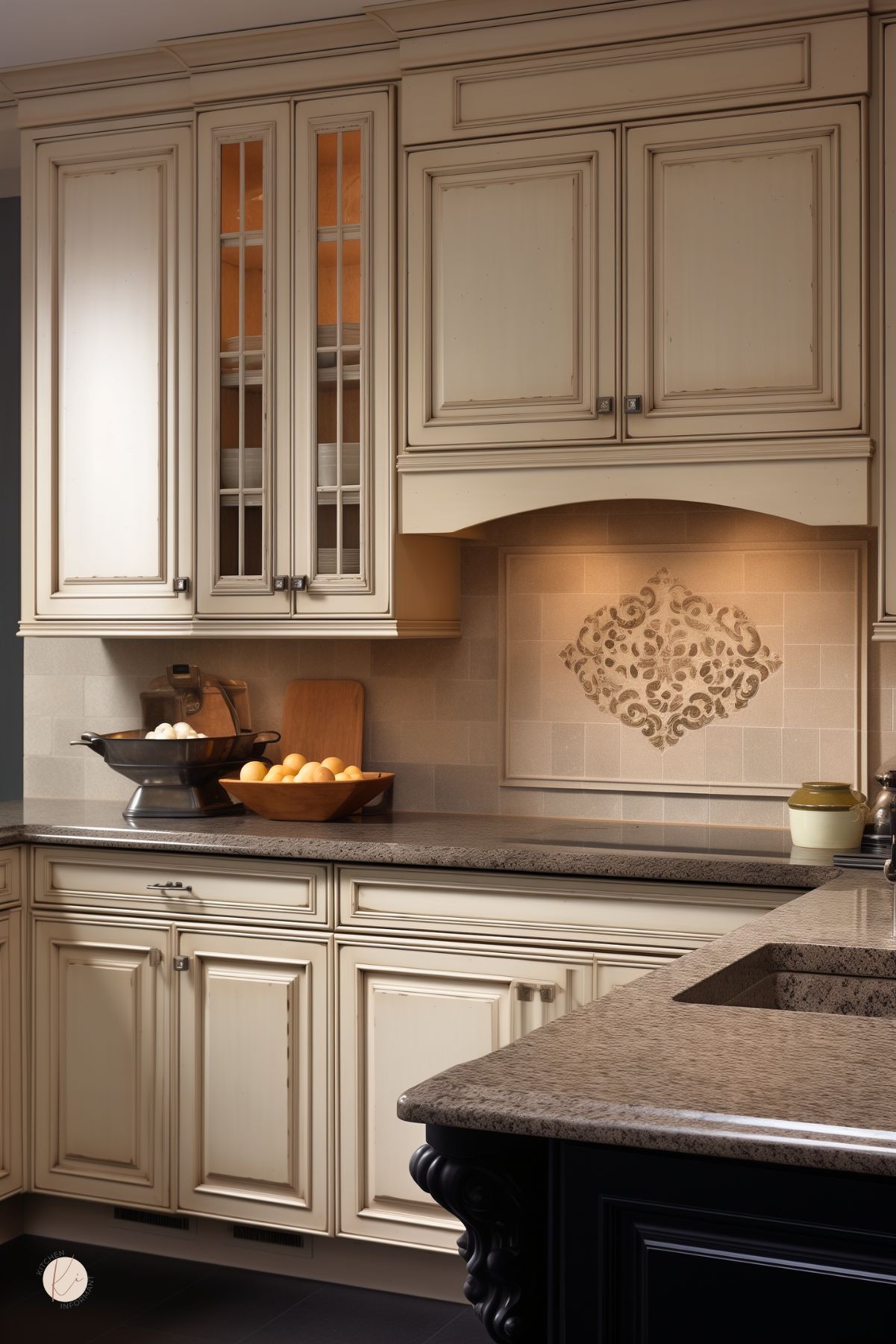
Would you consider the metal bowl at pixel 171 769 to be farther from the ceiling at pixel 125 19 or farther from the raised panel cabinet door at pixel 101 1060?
the ceiling at pixel 125 19

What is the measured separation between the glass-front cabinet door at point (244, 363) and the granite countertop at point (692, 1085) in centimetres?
200

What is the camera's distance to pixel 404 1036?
3090 millimetres

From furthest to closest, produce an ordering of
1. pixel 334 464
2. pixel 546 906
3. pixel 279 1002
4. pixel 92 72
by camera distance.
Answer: pixel 92 72
pixel 334 464
pixel 279 1002
pixel 546 906

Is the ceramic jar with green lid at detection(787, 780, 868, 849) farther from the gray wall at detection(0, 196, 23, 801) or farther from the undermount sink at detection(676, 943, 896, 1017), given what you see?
the gray wall at detection(0, 196, 23, 801)

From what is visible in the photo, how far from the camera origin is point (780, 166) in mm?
3000

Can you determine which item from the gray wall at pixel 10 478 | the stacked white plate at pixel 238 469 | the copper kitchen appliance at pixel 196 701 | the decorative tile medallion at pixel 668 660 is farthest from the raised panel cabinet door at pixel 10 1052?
the decorative tile medallion at pixel 668 660

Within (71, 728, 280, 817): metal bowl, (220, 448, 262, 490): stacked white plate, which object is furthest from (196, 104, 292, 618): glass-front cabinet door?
(71, 728, 280, 817): metal bowl

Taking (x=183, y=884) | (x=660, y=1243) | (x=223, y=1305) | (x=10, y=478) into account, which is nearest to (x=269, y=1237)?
(x=223, y=1305)

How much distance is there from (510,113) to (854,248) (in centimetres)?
80

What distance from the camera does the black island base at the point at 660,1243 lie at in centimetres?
121

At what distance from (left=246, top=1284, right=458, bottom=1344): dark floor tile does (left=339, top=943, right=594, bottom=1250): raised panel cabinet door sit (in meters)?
0.16

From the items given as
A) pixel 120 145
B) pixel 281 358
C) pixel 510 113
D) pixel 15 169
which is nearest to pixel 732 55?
pixel 510 113

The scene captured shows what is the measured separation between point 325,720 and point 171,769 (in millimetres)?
434

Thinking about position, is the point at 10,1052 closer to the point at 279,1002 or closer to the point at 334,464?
the point at 279,1002
